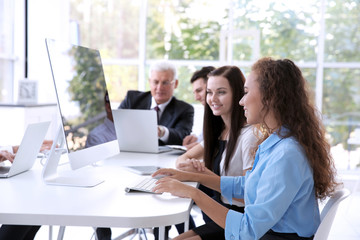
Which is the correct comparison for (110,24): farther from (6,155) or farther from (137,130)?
(6,155)

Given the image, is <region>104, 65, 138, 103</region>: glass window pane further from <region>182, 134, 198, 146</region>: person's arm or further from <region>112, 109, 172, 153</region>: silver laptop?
<region>112, 109, 172, 153</region>: silver laptop

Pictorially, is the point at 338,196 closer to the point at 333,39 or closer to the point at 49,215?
the point at 49,215

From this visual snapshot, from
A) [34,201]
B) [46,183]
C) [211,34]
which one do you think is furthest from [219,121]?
[211,34]

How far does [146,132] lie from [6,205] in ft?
4.17

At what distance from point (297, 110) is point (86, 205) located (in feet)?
2.32

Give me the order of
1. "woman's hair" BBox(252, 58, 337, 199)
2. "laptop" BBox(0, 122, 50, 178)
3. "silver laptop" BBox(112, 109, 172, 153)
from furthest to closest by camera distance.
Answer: "silver laptop" BBox(112, 109, 172, 153), "laptop" BBox(0, 122, 50, 178), "woman's hair" BBox(252, 58, 337, 199)

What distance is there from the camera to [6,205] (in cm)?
129

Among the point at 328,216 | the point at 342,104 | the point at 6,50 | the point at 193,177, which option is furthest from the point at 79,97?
the point at 342,104

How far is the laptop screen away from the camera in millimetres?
1546

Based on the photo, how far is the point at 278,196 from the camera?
4.06 feet

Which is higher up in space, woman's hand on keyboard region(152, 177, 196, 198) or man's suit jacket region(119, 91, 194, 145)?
man's suit jacket region(119, 91, 194, 145)

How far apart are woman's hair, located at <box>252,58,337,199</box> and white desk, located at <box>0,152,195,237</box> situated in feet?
1.30

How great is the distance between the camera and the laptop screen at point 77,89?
1.55 metres

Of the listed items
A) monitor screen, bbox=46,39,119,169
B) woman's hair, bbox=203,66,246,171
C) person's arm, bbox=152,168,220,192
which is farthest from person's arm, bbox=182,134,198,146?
person's arm, bbox=152,168,220,192
